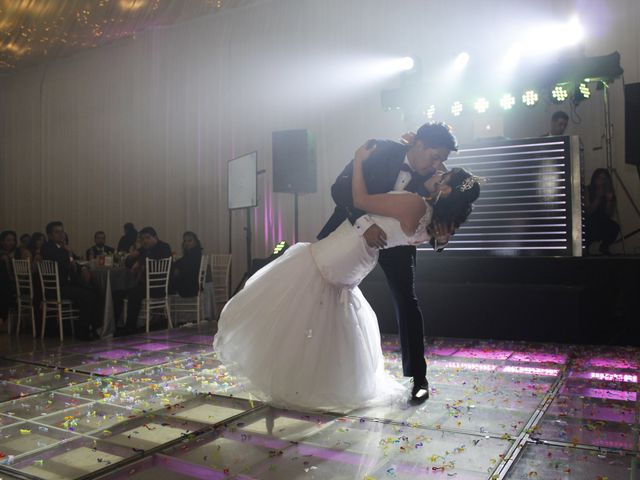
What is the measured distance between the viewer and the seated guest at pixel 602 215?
6.12 meters

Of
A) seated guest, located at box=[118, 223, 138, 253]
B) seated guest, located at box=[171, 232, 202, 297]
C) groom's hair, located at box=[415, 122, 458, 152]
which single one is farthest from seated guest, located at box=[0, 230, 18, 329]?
groom's hair, located at box=[415, 122, 458, 152]

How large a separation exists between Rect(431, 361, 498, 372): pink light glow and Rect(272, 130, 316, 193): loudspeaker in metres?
3.97

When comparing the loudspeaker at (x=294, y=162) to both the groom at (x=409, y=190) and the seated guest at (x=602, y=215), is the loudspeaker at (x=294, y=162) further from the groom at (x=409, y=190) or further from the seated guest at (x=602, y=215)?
the groom at (x=409, y=190)

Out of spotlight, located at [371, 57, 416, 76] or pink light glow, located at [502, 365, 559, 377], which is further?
spotlight, located at [371, 57, 416, 76]

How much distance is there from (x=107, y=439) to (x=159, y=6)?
617 cm

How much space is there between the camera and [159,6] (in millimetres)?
7242

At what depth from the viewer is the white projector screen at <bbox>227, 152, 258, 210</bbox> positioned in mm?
7855

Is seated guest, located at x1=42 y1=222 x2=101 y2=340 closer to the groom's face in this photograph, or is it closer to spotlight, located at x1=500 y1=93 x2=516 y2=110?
the groom's face

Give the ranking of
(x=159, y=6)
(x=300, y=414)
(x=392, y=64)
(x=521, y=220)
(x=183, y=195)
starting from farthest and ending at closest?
(x=183, y=195), (x=392, y=64), (x=159, y=6), (x=521, y=220), (x=300, y=414)

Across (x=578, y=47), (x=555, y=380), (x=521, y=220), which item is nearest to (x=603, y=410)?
(x=555, y=380)

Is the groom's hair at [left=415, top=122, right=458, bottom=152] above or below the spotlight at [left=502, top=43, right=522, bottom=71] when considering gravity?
below

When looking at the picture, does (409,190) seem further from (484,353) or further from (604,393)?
(484,353)

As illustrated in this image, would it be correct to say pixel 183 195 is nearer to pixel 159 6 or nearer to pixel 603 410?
pixel 159 6

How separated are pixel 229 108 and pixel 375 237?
767cm
